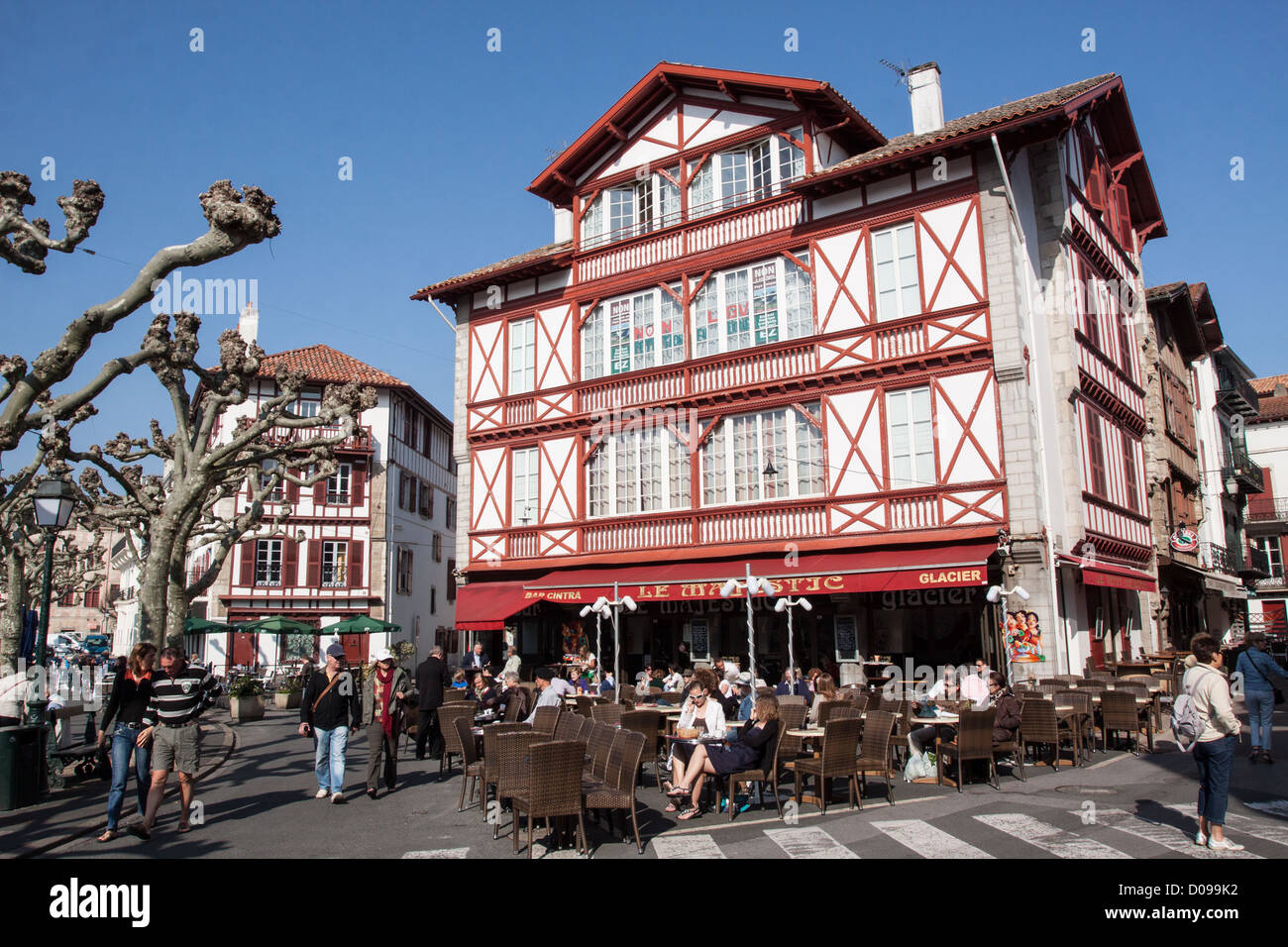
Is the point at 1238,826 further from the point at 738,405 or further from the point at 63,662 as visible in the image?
the point at 63,662

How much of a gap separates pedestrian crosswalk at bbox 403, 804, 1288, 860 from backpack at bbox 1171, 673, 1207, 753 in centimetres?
75

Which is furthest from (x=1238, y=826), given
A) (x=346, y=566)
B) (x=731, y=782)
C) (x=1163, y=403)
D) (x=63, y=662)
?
(x=63, y=662)

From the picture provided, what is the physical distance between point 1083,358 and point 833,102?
727cm

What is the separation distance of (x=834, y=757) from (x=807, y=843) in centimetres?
153

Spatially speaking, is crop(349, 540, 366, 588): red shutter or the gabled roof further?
crop(349, 540, 366, 588): red shutter

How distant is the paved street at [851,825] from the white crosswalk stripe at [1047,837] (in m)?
0.02

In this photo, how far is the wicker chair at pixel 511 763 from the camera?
7.61 meters

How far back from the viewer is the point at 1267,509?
4697 centimetres

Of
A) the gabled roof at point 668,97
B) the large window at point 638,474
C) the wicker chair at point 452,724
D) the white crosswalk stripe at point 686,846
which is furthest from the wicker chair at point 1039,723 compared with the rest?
the gabled roof at point 668,97

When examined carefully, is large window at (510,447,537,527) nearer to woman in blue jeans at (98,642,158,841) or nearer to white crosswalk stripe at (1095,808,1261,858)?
woman in blue jeans at (98,642,158,841)

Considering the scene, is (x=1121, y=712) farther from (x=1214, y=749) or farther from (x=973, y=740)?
(x=1214, y=749)

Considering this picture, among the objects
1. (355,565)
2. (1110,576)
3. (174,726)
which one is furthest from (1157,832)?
(355,565)

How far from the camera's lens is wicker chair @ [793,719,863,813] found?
8.84 m

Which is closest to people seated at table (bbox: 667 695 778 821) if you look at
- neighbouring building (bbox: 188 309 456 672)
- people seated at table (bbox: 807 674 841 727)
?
people seated at table (bbox: 807 674 841 727)
